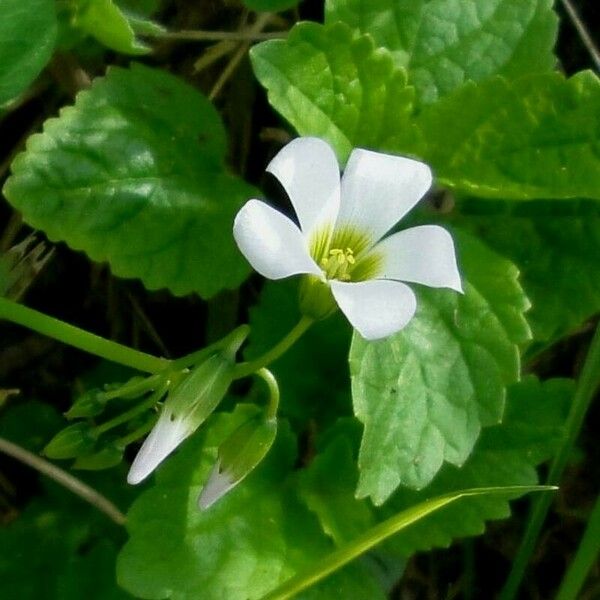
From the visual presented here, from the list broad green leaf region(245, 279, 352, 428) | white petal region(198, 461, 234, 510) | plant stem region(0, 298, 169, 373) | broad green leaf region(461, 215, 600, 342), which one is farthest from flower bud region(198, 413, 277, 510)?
broad green leaf region(461, 215, 600, 342)

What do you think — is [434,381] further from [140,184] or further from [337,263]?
[140,184]

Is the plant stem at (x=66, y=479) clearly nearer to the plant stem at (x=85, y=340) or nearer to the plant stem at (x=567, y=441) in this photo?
the plant stem at (x=85, y=340)

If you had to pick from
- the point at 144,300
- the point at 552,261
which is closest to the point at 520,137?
the point at 552,261

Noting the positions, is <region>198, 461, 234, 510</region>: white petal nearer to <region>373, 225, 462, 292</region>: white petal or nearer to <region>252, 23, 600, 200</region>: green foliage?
<region>373, 225, 462, 292</region>: white petal

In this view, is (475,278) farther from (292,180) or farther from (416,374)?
(292,180)

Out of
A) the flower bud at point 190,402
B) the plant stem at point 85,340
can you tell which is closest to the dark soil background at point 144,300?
the plant stem at point 85,340
